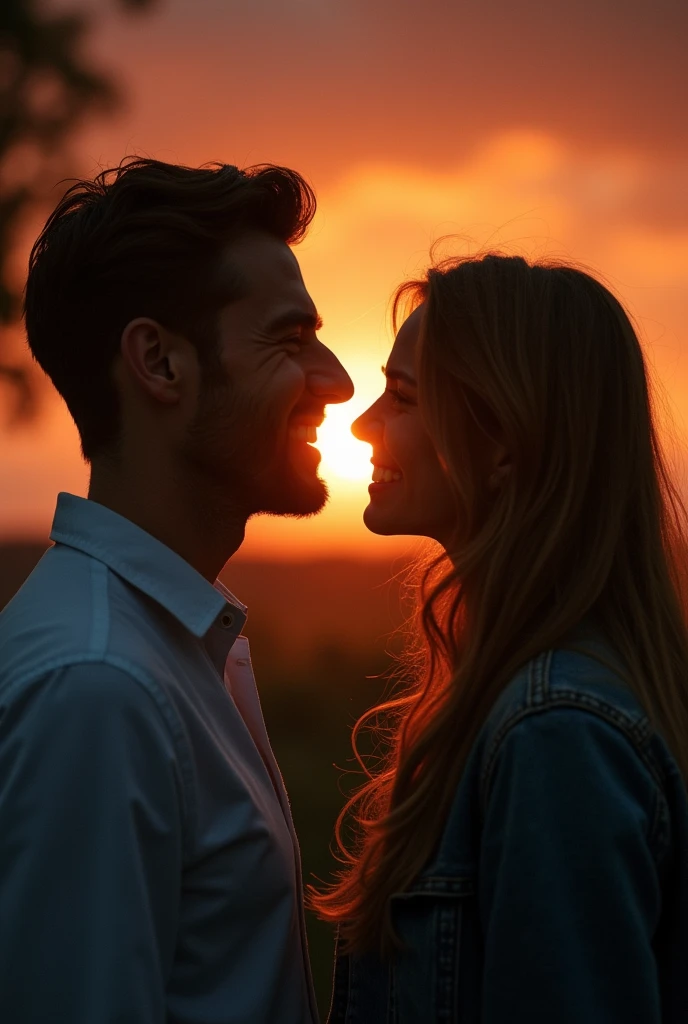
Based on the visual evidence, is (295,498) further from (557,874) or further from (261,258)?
(557,874)

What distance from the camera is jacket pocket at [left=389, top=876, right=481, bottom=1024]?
180 centimetres

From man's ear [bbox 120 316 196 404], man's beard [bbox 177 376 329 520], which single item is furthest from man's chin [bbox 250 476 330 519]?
man's ear [bbox 120 316 196 404]

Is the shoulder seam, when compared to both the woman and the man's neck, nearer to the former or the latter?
the woman

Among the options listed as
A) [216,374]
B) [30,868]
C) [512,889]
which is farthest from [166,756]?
[216,374]

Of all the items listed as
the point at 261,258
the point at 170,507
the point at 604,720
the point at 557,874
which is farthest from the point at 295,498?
the point at 557,874

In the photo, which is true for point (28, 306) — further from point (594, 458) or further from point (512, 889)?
point (512, 889)

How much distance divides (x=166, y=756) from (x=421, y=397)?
0.97m

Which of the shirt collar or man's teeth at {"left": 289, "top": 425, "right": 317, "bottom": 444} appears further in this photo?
man's teeth at {"left": 289, "top": 425, "right": 317, "bottom": 444}

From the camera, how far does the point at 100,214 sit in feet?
8.62

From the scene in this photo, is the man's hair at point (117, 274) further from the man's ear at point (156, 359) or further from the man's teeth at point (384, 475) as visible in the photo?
the man's teeth at point (384, 475)

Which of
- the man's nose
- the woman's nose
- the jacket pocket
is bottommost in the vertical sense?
the jacket pocket

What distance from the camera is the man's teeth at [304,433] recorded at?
2811 millimetres

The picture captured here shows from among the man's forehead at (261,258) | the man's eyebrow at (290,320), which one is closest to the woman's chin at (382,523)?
the man's eyebrow at (290,320)

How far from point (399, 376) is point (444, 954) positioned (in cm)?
133
